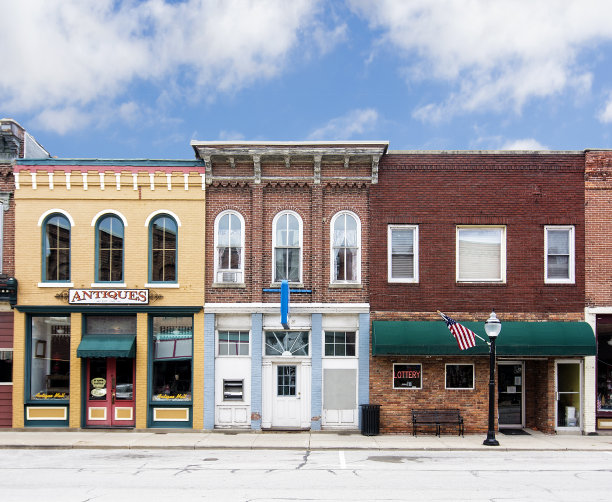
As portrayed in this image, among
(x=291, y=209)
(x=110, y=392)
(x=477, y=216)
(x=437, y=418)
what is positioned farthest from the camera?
(x=291, y=209)

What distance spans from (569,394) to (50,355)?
1596cm

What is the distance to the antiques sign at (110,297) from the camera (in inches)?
702

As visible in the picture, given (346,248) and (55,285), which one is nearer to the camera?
(55,285)

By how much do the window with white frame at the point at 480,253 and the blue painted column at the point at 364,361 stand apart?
327cm

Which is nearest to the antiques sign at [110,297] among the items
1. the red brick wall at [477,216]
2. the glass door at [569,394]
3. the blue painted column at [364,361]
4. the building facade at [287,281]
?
the building facade at [287,281]

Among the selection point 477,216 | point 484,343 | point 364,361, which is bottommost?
point 364,361

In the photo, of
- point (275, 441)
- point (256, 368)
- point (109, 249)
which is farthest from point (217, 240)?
point (275, 441)

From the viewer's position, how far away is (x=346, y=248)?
18.3 m

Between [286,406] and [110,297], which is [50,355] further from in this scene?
[286,406]

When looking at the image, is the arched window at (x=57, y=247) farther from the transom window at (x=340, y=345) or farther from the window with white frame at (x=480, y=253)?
the window with white frame at (x=480, y=253)

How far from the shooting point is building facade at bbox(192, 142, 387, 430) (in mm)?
17922

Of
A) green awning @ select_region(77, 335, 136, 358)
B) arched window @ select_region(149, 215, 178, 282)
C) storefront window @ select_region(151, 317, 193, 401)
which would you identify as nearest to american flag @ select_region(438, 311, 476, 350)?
storefront window @ select_region(151, 317, 193, 401)

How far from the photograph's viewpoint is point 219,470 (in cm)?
1282

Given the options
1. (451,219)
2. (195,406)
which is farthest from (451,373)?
(195,406)
